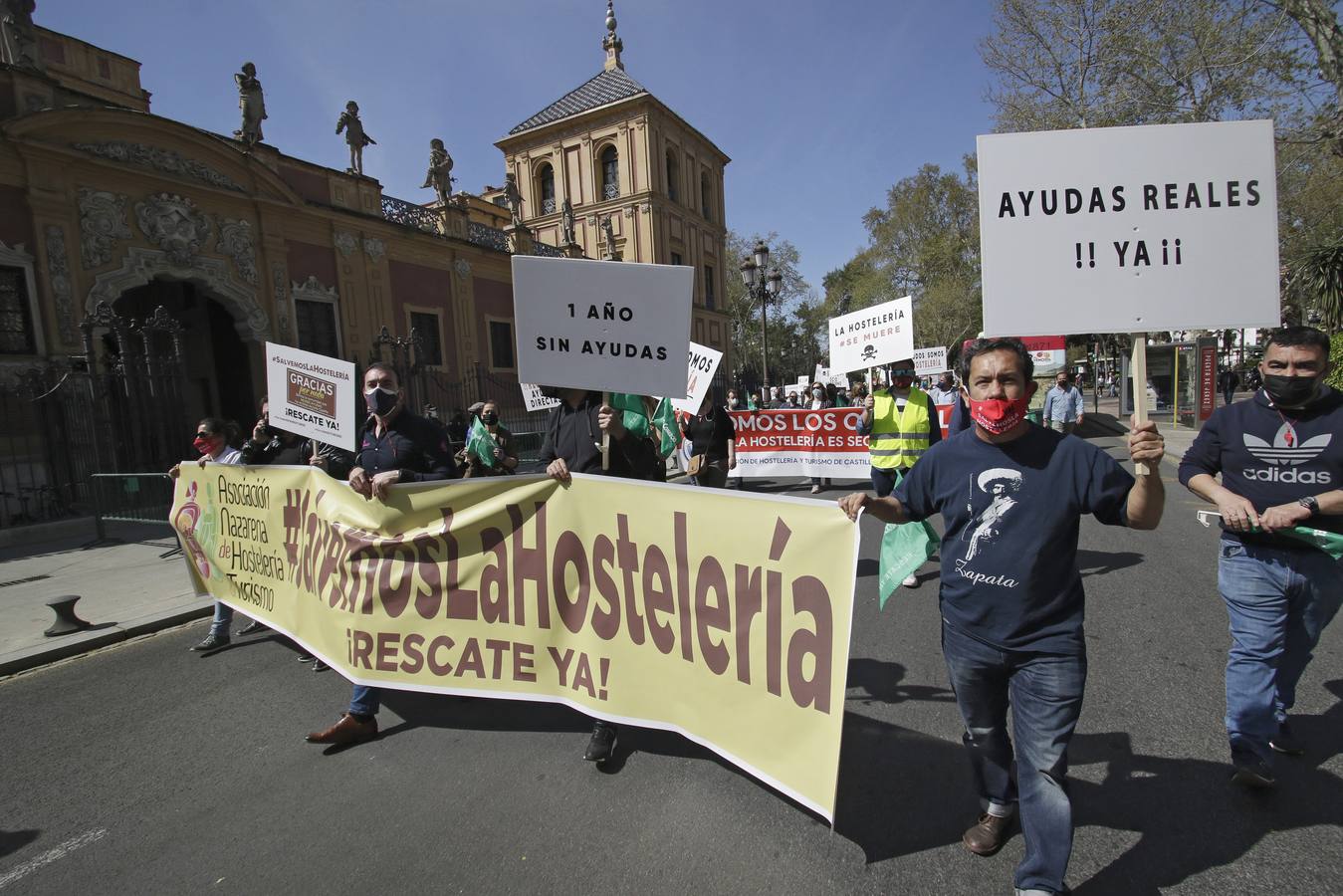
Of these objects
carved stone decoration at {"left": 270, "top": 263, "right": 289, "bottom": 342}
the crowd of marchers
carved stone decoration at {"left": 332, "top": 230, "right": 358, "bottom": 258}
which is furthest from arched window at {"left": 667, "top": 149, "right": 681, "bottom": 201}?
the crowd of marchers

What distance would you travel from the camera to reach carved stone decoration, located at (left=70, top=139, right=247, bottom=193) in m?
12.6

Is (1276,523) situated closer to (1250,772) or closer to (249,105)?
(1250,772)

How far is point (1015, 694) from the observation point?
2.16 meters

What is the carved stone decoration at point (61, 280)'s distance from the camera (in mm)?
12000

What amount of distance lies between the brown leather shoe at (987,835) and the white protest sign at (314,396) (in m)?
4.38

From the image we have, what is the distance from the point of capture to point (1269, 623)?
104 inches

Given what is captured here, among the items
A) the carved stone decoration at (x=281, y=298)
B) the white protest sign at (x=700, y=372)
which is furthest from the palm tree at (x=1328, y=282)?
the carved stone decoration at (x=281, y=298)

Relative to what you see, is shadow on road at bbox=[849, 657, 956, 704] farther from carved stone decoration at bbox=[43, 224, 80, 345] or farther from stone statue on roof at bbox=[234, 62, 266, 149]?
stone statue on roof at bbox=[234, 62, 266, 149]

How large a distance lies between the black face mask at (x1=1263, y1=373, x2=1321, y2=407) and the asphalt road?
1539 mm

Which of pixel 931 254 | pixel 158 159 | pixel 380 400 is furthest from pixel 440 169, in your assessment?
pixel 931 254

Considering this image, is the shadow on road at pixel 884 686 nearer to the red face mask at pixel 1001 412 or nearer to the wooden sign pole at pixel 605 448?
the wooden sign pole at pixel 605 448

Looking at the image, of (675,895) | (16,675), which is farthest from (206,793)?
(16,675)

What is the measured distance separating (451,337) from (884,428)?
59.6 ft

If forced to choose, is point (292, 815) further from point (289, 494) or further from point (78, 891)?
point (289, 494)
